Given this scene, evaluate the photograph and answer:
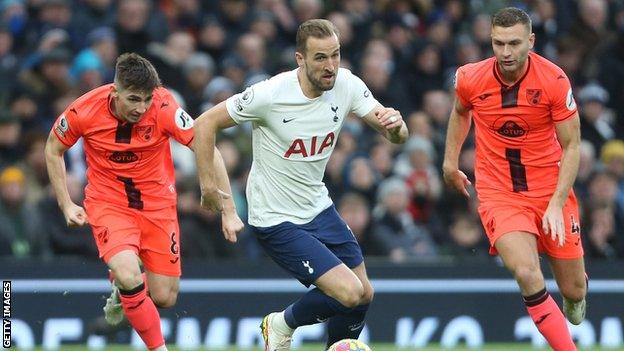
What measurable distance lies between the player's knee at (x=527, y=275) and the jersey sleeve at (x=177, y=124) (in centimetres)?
272

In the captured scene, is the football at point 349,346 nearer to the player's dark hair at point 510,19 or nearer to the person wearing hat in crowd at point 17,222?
the player's dark hair at point 510,19

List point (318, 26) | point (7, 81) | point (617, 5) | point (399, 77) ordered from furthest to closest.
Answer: point (617, 5) < point (399, 77) < point (7, 81) < point (318, 26)

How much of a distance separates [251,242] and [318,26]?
5.45 m

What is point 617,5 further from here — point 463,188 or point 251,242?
point 463,188

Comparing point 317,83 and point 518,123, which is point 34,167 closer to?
point 317,83

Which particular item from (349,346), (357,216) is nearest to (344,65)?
(357,216)

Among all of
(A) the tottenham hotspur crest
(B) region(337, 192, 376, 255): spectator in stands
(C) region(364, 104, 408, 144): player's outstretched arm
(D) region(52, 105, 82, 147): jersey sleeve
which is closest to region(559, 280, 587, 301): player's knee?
(C) region(364, 104, 408, 144): player's outstretched arm

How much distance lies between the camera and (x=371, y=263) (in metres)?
14.7

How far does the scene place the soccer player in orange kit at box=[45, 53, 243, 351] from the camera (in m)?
10.8

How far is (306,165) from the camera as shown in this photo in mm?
10539

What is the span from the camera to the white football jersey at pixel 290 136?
410 inches

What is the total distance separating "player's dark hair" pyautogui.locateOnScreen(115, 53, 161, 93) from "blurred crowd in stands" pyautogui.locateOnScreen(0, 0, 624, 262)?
351cm

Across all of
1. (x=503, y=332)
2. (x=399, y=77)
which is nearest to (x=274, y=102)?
(x=503, y=332)

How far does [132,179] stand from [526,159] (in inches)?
124
